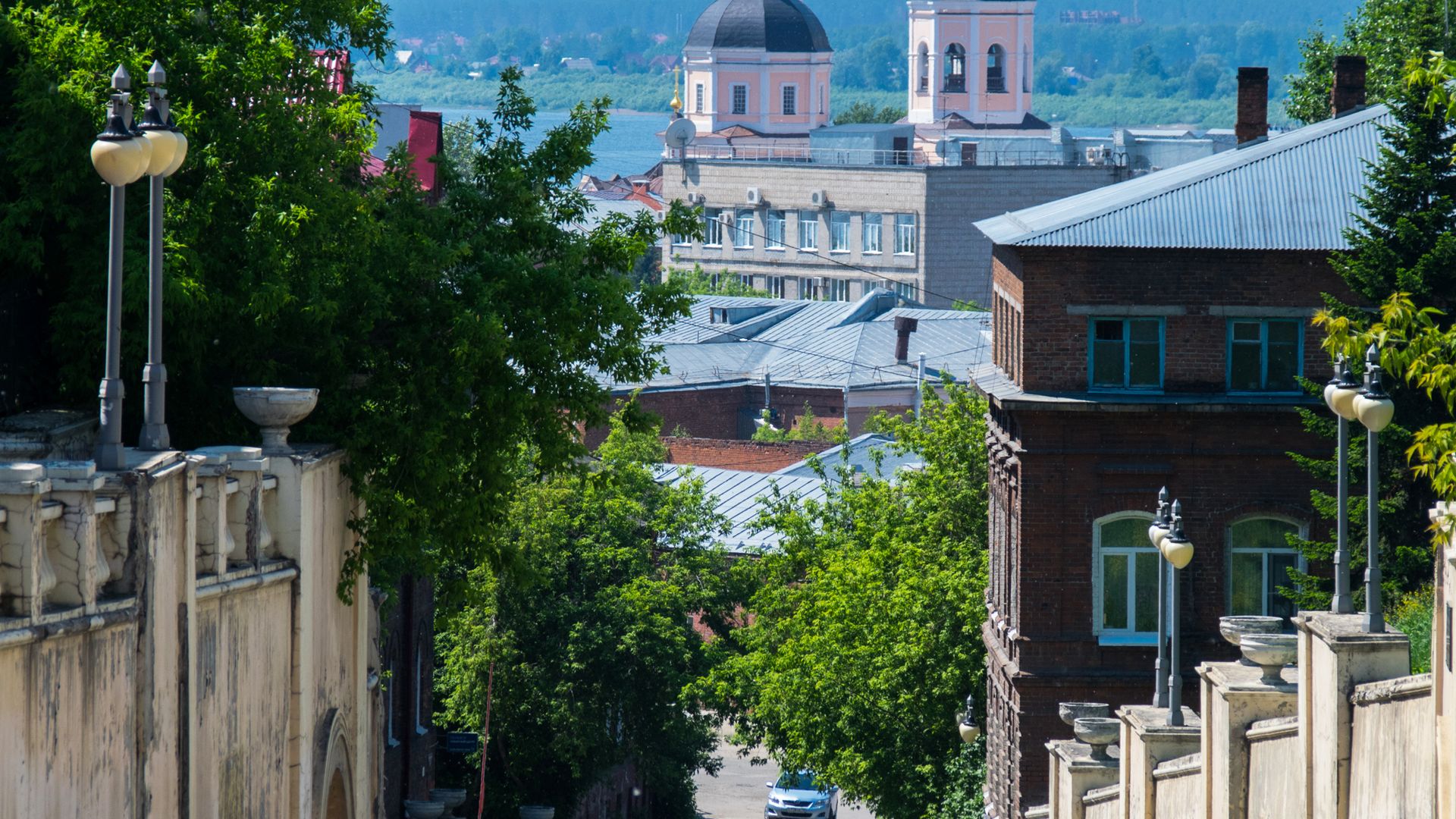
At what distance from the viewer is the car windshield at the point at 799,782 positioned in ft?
168

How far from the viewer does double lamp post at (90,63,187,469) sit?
14586 millimetres

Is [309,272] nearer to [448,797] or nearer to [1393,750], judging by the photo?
[1393,750]

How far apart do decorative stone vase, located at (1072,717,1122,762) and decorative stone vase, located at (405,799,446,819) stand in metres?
14.4

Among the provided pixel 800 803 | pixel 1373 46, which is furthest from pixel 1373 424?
pixel 1373 46

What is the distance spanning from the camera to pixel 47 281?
22.0 metres

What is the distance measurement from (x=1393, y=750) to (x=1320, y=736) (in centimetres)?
170

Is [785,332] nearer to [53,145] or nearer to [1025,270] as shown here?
[1025,270]

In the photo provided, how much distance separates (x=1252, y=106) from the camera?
151 feet

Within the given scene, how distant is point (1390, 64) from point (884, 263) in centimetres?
9359

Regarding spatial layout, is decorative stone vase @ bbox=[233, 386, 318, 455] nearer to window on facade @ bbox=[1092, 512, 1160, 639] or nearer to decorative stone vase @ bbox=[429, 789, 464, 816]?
window on facade @ bbox=[1092, 512, 1160, 639]

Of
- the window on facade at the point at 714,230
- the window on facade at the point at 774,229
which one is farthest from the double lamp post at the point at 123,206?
the window on facade at the point at 714,230

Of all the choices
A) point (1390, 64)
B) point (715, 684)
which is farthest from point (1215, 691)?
point (1390, 64)

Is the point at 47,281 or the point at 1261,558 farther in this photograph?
the point at 1261,558

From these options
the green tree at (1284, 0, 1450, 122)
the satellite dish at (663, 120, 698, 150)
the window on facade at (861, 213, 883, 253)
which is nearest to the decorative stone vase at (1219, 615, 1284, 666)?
the green tree at (1284, 0, 1450, 122)
